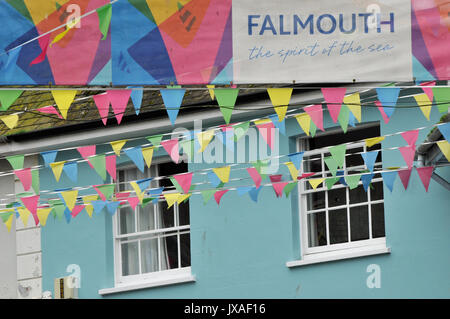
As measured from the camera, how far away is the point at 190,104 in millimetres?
18438

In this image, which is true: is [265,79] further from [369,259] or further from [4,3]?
[369,259]

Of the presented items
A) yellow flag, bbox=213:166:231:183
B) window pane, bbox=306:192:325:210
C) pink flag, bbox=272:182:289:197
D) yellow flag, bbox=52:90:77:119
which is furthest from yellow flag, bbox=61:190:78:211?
yellow flag, bbox=52:90:77:119

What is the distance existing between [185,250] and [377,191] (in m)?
3.12

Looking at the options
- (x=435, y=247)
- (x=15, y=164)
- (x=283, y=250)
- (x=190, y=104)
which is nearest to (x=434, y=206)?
(x=435, y=247)

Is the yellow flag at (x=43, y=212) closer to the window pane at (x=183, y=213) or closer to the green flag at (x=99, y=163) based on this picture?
the green flag at (x=99, y=163)

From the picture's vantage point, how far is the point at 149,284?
18688mm

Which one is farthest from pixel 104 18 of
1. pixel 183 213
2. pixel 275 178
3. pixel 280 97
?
pixel 183 213

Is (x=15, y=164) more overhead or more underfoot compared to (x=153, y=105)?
more underfoot

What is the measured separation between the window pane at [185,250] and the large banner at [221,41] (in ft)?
21.7

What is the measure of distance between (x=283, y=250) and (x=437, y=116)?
2.76 m
